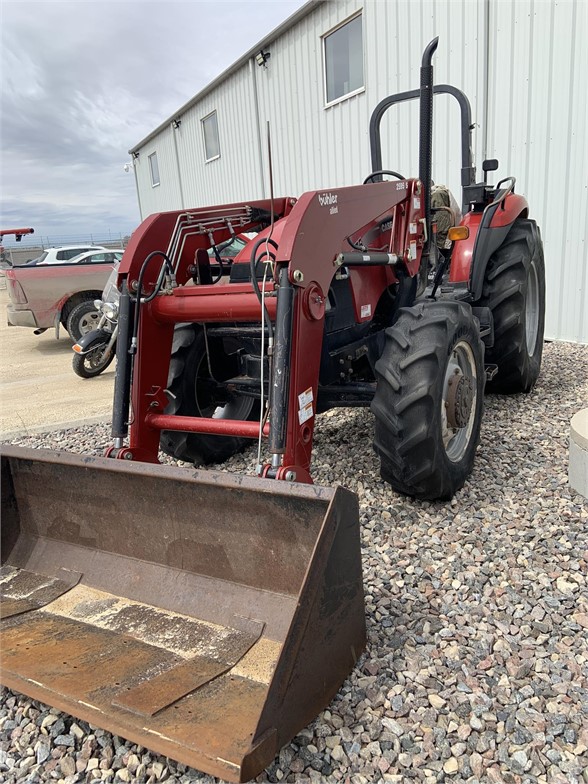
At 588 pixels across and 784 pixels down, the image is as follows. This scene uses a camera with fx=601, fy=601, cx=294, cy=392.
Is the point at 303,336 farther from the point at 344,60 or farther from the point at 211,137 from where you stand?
the point at 211,137

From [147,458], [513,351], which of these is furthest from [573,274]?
[147,458]

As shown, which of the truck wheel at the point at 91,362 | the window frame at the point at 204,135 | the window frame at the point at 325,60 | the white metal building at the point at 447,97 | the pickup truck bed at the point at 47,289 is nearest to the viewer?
the white metal building at the point at 447,97

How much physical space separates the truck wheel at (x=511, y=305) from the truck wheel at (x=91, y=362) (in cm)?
495

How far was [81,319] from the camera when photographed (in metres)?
10.0

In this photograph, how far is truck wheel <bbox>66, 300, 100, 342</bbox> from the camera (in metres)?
9.97

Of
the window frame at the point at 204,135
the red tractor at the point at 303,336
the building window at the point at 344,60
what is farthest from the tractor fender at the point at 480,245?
the window frame at the point at 204,135

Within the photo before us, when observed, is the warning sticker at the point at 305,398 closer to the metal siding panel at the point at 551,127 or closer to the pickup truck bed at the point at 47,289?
the metal siding panel at the point at 551,127

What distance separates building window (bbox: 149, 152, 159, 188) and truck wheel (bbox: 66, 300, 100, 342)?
10605 mm

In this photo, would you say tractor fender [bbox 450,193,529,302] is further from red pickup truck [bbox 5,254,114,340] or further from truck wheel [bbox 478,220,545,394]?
red pickup truck [bbox 5,254,114,340]

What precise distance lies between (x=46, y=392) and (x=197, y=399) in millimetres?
4545

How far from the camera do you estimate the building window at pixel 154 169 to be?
1920 centimetres

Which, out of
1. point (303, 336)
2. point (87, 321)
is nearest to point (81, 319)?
point (87, 321)

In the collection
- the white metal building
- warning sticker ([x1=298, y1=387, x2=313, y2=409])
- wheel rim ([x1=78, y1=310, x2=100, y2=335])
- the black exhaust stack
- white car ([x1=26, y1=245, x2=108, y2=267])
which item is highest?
the white metal building

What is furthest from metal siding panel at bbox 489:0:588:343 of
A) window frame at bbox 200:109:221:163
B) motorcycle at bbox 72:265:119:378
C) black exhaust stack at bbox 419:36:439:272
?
window frame at bbox 200:109:221:163
